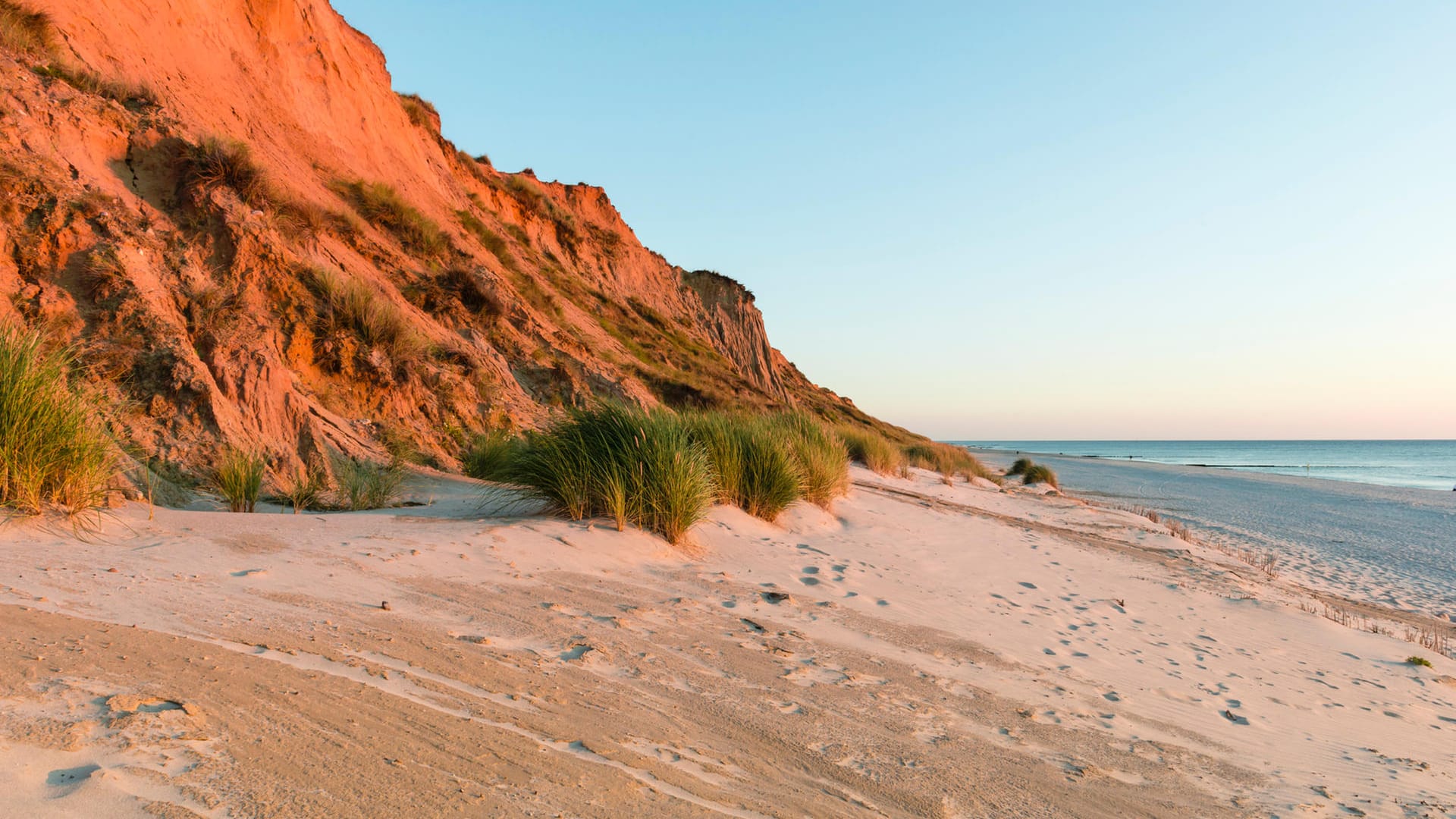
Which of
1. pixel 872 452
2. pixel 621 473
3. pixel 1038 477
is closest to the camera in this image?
pixel 621 473

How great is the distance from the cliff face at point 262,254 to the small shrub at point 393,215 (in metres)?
0.04

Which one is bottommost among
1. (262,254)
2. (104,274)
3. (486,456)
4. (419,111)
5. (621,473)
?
(621,473)

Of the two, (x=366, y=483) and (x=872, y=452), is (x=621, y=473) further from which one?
(x=872, y=452)

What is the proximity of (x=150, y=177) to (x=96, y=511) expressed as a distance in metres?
7.81

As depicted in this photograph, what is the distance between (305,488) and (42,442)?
3048mm

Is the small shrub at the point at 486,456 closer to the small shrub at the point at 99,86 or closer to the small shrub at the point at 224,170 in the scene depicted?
the small shrub at the point at 224,170

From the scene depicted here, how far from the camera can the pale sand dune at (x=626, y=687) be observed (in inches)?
93.4

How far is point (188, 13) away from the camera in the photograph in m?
14.4

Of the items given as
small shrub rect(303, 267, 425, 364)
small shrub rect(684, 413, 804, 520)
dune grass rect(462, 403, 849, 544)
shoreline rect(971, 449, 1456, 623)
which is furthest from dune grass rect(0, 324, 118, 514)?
shoreline rect(971, 449, 1456, 623)

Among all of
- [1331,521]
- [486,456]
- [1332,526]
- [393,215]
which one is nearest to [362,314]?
[486,456]

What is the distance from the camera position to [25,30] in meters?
10.8

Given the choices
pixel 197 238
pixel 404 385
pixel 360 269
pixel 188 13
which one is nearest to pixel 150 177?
pixel 197 238

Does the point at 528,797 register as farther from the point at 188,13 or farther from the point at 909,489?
the point at 188,13

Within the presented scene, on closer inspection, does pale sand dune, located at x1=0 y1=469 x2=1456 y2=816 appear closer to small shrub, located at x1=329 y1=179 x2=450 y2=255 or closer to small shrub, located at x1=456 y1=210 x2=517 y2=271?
small shrub, located at x1=329 y1=179 x2=450 y2=255
